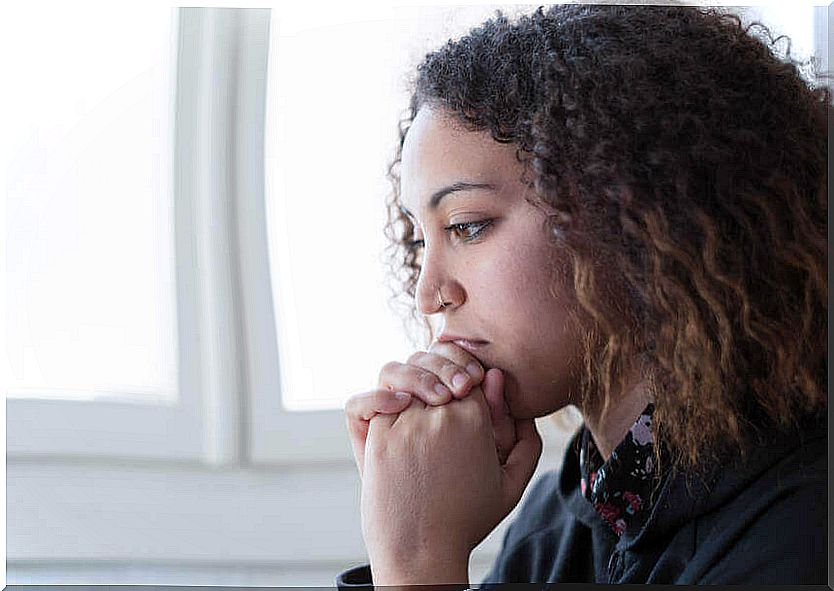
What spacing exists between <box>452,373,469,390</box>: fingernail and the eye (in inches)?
5.2

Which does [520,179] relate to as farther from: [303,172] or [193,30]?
[193,30]

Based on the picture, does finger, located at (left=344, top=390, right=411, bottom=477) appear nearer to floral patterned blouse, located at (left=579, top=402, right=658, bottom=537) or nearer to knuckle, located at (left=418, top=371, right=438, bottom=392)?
knuckle, located at (left=418, top=371, right=438, bottom=392)

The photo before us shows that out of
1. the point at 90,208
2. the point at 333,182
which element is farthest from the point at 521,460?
the point at 90,208

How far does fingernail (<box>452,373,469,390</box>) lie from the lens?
38.4 inches

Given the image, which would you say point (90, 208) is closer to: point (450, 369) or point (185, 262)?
point (185, 262)

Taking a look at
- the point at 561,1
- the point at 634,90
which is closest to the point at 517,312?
the point at 634,90

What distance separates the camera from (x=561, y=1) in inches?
42.6

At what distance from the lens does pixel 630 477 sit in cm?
97

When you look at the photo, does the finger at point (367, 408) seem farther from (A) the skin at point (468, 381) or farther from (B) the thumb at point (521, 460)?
(B) the thumb at point (521, 460)

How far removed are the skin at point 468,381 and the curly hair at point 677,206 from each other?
1.1 inches

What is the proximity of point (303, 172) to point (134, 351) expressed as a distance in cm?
28

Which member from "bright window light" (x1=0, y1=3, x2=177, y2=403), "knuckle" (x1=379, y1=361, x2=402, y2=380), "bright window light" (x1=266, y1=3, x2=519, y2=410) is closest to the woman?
"knuckle" (x1=379, y1=361, x2=402, y2=380)

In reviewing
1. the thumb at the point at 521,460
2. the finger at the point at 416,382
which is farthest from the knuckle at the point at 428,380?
the thumb at the point at 521,460

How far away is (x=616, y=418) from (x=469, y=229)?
0.24 m
